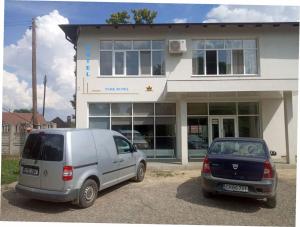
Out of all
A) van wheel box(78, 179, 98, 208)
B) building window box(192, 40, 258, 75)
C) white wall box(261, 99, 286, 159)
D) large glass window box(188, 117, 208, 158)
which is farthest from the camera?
large glass window box(188, 117, 208, 158)

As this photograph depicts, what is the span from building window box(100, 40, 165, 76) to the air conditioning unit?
0.64 meters

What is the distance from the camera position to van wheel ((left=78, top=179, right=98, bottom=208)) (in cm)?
671

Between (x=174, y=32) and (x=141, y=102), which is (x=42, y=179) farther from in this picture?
(x=174, y=32)

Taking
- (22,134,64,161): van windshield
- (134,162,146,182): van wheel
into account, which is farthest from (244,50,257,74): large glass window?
(22,134,64,161): van windshield

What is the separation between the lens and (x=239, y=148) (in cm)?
764

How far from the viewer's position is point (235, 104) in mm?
14914

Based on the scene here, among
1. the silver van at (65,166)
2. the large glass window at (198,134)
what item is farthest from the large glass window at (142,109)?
the silver van at (65,166)

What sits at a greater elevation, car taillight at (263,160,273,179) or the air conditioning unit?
the air conditioning unit

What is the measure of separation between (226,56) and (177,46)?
109 inches

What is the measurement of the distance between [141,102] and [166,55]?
9.08 feet

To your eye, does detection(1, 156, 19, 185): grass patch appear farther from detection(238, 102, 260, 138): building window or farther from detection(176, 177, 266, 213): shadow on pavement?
detection(238, 102, 260, 138): building window

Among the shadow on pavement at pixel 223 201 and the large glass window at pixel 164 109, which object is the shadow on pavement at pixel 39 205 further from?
the large glass window at pixel 164 109

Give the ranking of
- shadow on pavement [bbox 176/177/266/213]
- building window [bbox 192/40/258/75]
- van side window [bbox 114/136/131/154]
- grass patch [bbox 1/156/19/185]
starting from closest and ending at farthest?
shadow on pavement [bbox 176/177/266/213]
van side window [bbox 114/136/131/154]
grass patch [bbox 1/156/19/185]
building window [bbox 192/40/258/75]

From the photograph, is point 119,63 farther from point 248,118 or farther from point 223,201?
point 223,201
